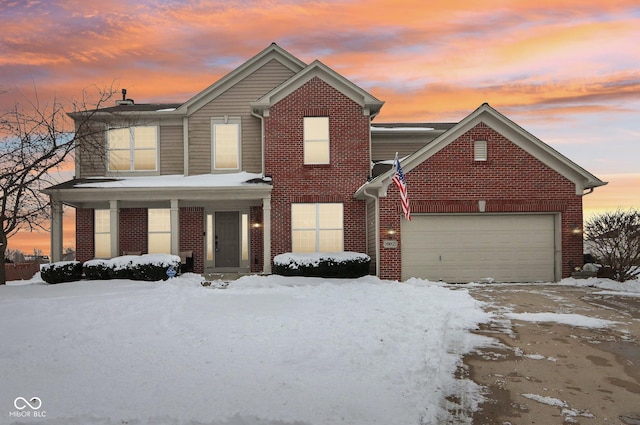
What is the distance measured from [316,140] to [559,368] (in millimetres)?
14152

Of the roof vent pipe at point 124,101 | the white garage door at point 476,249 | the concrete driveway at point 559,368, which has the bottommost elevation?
the concrete driveway at point 559,368

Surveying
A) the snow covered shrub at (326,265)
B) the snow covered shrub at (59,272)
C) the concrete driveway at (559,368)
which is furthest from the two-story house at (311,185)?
the concrete driveway at (559,368)

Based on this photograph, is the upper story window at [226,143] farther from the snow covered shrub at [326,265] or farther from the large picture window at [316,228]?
the snow covered shrub at [326,265]

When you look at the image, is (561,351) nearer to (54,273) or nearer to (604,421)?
(604,421)

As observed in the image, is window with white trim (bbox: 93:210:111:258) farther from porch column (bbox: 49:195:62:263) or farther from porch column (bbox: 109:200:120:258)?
porch column (bbox: 109:200:120:258)

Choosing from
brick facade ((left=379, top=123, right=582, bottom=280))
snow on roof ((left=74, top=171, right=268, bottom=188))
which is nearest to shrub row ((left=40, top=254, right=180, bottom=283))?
snow on roof ((left=74, top=171, right=268, bottom=188))

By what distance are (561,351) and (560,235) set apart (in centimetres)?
1106

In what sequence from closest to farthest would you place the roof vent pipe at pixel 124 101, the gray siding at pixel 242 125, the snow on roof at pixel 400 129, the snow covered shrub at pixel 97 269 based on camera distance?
the snow covered shrub at pixel 97 269, the gray siding at pixel 242 125, the snow on roof at pixel 400 129, the roof vent pipe at pixel 124 101

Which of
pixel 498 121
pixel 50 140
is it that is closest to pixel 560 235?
pixel 498 121

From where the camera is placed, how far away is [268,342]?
27.9 ft

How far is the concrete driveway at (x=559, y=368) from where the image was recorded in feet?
18.6

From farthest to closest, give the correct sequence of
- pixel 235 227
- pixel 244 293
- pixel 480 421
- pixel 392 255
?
pixel 235 227 < pixel 392 255 < pixel 244 293 < pixel 480 421

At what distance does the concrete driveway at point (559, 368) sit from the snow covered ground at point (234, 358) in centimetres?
42

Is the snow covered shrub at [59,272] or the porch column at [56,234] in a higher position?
the porch column at [56,234]
